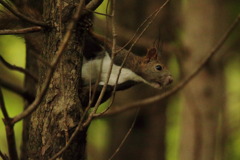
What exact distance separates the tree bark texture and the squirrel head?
1363mm

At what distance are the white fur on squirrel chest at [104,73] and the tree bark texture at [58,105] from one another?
2.33ft

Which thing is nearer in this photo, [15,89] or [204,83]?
[15,89]

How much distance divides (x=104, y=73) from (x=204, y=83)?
294 cm

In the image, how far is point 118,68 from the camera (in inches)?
159

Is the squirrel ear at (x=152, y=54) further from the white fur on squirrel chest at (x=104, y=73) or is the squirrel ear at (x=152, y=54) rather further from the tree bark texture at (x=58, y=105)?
the tree bark texture at (x=58, y=105)

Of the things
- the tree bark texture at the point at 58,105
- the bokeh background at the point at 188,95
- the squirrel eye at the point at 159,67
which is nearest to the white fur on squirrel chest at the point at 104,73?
the squirrel eye at the point at 159,67

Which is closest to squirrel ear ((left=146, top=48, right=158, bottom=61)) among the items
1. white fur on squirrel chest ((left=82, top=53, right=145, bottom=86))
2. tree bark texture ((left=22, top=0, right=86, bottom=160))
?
white fur on squirrel chest ((left=82, top=53, right=145, bottom=86))

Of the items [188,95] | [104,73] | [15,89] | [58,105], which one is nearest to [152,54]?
[104,73]

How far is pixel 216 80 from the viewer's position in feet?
21.7

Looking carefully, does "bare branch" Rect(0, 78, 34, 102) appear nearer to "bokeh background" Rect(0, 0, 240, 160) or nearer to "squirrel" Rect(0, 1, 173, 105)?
"squirrel" Rect(0, 1, 173, 105)

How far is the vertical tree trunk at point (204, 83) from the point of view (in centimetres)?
657

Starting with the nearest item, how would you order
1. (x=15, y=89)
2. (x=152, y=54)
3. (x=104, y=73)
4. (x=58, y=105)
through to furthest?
(x=58, y=105), (x=15, y=89), (x=104, y=73), (x=152, y=54)

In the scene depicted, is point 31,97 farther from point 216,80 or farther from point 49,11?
point 216,80

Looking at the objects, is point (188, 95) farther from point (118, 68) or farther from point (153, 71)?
point (118, 68)
